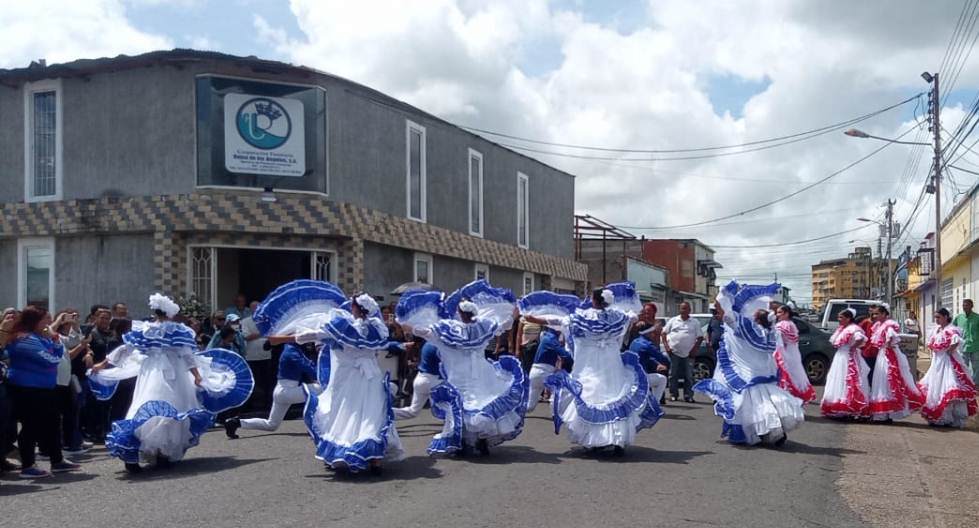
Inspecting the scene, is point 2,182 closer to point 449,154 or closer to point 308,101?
point 308,101

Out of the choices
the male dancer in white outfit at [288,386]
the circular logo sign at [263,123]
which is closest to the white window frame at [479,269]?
the circular logo sign at [263,123]

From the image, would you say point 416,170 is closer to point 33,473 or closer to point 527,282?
point 527,282

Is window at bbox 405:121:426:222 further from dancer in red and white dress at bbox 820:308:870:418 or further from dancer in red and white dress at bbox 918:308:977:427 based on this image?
dancer in red and white dress at bbox 918:308:977:427

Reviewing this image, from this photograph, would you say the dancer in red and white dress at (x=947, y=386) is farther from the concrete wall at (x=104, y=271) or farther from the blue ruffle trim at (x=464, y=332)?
the concrete wall at (x=104, y=271)

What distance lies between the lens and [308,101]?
2005cm

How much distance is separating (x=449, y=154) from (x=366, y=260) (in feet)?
18.9

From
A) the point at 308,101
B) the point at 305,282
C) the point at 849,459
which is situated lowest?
the point at 849,459

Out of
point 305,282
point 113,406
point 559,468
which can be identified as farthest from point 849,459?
point 113,406

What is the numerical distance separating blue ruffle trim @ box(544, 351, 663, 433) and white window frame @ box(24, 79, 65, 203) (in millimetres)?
14132

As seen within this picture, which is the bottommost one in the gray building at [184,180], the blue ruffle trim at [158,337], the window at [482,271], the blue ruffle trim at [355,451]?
the blue ruffle trim at [355,451]

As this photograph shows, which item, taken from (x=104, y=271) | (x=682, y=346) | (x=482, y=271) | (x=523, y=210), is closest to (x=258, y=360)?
(x=104, y=271)

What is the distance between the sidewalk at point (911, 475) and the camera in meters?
7.83

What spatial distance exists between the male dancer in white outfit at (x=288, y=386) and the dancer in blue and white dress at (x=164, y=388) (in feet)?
1.32

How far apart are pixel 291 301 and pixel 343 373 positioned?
100 centimetres
